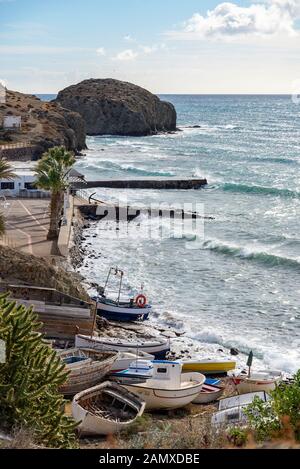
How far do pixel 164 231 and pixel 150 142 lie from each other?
83.2 metres

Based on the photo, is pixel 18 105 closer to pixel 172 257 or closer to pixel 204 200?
pixel 204 200

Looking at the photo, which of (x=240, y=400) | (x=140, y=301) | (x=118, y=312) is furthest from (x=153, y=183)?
(x=240, y=400)

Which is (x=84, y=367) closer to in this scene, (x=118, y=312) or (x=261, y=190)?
(x=118, y=312)

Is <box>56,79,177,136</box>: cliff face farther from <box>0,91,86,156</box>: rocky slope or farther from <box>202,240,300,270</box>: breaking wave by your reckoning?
<box>202,240,300,270</box>: breaking wave

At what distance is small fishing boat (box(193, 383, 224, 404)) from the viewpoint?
2591cm

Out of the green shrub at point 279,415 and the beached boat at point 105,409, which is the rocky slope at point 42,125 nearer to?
the beached boat at point 105,409

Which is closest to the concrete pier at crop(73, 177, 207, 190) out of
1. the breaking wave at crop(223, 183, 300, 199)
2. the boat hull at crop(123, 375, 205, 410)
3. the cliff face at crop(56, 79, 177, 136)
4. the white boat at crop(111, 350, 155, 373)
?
the breaking wave at crop(223, 183, 300, 199)

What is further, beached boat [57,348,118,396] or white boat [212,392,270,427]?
beached boat [57,348,118,396]

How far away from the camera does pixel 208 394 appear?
26047 millimetres

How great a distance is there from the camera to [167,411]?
24688 millimetres

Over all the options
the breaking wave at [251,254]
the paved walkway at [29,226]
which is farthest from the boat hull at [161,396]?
the breaking wave at [251,254]

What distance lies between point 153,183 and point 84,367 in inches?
2293

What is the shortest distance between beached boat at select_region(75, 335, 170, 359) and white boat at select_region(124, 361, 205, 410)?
10.6ft
